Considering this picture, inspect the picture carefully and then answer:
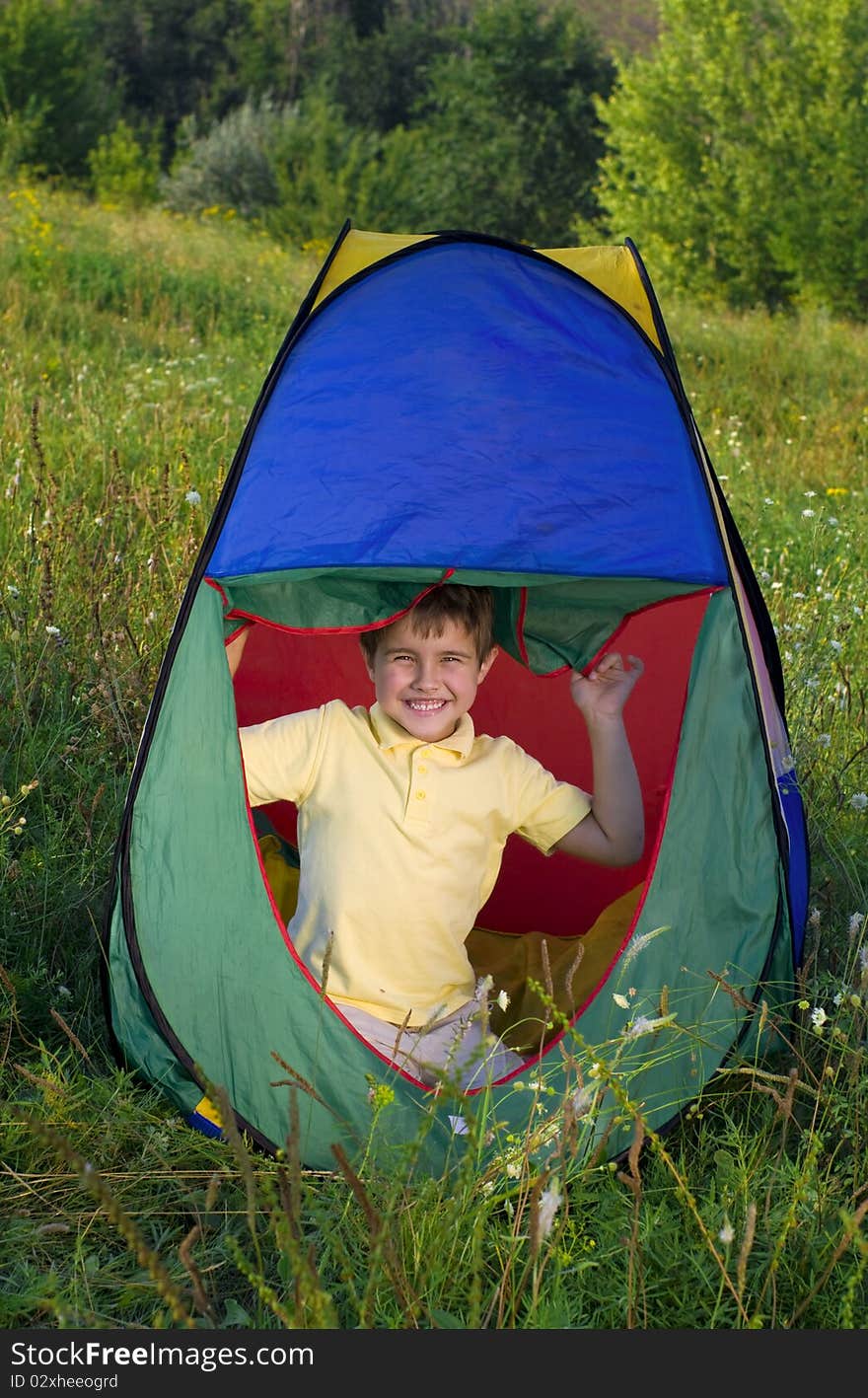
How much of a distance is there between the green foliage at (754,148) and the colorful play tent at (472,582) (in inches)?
642

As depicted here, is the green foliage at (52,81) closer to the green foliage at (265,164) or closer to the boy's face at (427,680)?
the green foliage at (265,164)

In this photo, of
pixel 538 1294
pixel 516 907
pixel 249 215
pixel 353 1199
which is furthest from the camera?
pixel 249 215

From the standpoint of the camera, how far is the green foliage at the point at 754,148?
17.5m

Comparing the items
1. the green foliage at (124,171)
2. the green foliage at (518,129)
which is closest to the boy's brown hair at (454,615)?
the green foliage at (124,171)

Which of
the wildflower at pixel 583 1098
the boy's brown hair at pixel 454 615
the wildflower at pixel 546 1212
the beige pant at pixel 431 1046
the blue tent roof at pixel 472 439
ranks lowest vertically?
the beige pant at pixel 431 1046

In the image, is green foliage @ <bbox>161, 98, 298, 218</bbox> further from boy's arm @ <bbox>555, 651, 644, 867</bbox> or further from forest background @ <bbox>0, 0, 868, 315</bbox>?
boy's arm @ <bbox>555, 651, 644, 867</bbox>

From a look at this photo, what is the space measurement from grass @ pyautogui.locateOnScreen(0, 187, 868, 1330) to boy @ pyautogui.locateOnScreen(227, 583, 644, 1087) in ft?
1.35

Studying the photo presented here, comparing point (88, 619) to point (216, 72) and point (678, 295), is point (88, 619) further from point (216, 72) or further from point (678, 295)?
point (216, 72)

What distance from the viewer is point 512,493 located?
7.65 ft

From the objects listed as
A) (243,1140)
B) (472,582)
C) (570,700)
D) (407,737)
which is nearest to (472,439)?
(472,582)

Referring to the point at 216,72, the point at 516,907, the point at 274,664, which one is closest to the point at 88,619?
the point at 274,664

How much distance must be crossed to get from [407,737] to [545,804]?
30cm

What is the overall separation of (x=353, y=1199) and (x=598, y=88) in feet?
91.9

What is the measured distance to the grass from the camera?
1717 millimetres
